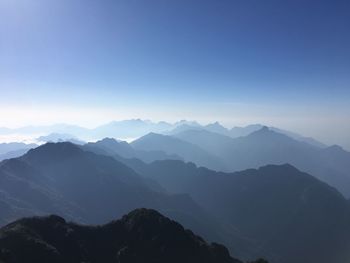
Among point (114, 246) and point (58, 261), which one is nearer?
point (58, 261)

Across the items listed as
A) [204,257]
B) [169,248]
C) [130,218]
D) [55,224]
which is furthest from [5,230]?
[204,257]

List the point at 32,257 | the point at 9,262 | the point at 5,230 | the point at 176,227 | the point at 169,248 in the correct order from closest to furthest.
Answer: the point at 9,262 < the point at 32,257 < the point at 5,230 < the point at 169,248 < the point at 176,227

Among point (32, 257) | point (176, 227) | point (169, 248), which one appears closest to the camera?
point (32, 257)

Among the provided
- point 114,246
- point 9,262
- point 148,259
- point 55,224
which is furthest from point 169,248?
point 9,262

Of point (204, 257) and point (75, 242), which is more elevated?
point (75, 242)

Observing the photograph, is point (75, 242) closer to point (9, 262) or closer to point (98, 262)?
point (98, 262)

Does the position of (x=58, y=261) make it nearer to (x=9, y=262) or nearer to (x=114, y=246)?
(x=9, y=262)
